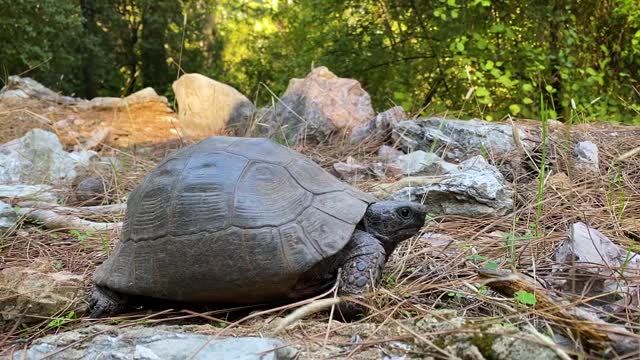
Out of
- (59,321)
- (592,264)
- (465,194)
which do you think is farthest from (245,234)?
(465,194)

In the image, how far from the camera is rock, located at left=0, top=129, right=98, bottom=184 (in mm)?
4586

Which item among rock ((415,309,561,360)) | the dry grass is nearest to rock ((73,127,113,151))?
the dry grass

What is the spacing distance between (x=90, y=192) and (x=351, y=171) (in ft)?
6.19

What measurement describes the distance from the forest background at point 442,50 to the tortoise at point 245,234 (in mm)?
2602

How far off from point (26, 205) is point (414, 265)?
260 centimetres

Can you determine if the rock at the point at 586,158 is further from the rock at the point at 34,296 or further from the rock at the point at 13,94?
the rock at the point at 13,94

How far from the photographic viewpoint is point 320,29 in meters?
9.83

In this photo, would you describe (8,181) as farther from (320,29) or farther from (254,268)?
(320,29)

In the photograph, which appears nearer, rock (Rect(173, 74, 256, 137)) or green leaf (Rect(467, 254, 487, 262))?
green leaf (Rect(467, 254, 487, 262))

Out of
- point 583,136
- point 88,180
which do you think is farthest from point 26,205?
point 583,136

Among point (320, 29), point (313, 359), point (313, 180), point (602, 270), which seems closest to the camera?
point (313, 359)

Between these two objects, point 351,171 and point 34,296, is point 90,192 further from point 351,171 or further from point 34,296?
point 34,296

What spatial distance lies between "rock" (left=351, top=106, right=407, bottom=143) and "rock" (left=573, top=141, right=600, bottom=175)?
4.93 feet

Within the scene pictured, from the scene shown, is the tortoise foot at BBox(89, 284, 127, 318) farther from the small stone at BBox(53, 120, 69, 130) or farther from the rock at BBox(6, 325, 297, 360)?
the small stone at BBox(53, 120, 69, 130)
